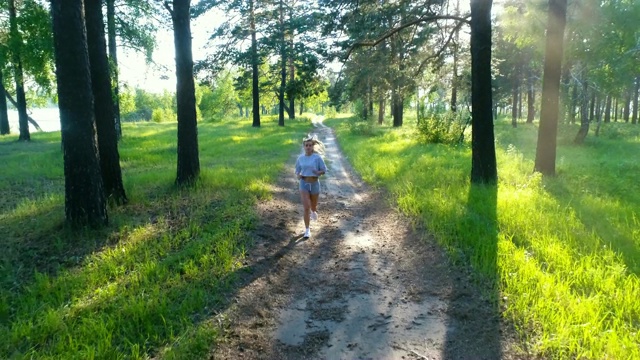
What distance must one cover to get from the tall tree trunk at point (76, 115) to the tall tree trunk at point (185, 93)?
3.26m

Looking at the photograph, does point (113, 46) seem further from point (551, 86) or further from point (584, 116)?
point (584, 116)

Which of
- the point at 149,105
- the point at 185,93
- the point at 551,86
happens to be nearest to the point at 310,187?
the point at 185,93

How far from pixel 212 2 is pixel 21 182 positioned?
19.4m

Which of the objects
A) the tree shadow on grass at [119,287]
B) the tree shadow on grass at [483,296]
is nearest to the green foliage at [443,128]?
the tree shadow on grass at [483,296]

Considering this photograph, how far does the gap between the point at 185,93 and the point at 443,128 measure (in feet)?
43.1

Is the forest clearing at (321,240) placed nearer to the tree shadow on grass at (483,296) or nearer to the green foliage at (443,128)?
the tree shadow on grass at (483,296)

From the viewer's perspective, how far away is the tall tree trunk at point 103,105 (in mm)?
7578

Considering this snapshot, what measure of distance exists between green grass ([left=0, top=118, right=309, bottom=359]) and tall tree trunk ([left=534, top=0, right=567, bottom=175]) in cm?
716

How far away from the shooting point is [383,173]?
1170 cm

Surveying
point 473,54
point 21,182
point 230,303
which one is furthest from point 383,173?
point 21,182

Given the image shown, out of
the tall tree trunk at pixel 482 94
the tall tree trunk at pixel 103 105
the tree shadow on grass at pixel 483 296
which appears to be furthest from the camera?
the tall tree trunk at pixel 482 94

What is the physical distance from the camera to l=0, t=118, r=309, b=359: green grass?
11.9 feet

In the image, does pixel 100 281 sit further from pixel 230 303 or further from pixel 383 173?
pixel 383 173

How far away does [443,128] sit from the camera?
61.8 feet
